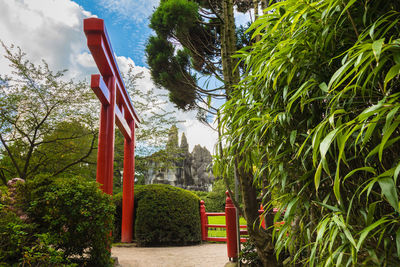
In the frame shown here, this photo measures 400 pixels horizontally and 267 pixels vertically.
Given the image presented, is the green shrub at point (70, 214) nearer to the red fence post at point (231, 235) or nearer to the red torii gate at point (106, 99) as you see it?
the red torii gate at point (106, 99)

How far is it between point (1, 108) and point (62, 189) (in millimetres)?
5962

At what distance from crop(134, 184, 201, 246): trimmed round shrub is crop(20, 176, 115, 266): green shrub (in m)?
2.39

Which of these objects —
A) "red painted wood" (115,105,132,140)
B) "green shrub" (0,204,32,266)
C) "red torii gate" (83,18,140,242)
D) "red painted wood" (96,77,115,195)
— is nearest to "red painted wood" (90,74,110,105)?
"red torii gate" (83,18,140,242)

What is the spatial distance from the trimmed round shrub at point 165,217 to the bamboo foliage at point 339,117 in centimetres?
421

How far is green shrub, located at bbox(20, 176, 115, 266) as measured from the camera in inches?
96.7

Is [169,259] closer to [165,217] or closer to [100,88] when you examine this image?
[165,217]

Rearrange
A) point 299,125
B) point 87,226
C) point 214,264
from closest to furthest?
1. point 299,125
2. point 87,226
3. point 214,264

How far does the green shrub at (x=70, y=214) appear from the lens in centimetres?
246

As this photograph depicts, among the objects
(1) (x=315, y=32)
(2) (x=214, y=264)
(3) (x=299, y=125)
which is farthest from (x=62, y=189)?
(1) (x=315, y=32)

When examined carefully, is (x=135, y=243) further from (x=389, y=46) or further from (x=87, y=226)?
(x=389, y=46)

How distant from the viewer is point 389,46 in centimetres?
72

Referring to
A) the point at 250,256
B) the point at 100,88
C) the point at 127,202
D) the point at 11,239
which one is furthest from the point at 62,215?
the point at 127,202

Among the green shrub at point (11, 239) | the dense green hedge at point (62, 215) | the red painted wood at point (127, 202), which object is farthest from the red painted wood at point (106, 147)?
the red painted wood at point (127, 202)

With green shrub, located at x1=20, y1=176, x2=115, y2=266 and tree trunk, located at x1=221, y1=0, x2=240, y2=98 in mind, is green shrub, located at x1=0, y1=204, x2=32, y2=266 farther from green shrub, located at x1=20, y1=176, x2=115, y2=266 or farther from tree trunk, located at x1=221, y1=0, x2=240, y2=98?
tree trunk, located at x1=221, y1=0, x2=240, y2=98
